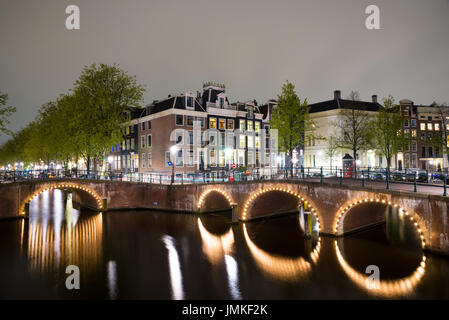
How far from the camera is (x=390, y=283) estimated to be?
12500mm

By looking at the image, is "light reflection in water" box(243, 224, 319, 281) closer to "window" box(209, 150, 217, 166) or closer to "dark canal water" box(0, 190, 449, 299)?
"dark canal water" box(0, 190, 449, 299)

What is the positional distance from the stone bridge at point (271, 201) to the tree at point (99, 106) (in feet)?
16.9

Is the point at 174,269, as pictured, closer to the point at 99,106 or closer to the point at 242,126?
the point at 99,106

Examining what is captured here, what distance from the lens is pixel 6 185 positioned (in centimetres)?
2284

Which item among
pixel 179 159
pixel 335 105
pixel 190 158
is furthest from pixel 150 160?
pixel 335 105

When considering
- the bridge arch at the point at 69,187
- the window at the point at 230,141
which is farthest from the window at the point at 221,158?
the bridge arch at the point at 69,187

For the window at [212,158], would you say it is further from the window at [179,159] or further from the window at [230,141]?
the window at [179,159]

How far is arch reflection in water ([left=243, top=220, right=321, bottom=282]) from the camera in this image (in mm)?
13711

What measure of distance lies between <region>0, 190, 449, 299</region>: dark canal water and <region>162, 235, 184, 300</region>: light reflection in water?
0.15 ft

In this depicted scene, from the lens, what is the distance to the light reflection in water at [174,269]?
12005 mm

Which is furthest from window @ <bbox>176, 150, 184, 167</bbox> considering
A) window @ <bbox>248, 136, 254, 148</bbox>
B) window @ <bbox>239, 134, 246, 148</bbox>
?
window @ <bbox>248, 136, 254, 148</bbox>
